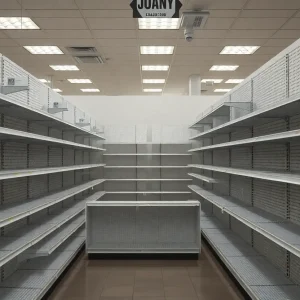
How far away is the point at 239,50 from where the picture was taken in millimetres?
7488

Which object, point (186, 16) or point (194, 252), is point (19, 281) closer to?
point (194, 252)

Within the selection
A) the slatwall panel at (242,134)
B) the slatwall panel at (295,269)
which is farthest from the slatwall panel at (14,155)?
the slatwall panel at (295,269)

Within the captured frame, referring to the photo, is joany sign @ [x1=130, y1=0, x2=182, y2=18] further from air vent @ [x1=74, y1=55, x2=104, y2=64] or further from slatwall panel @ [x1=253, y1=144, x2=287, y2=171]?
air vent @ [x1=74, y1=55, x2=104, y2=64]

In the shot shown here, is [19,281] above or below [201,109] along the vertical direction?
below

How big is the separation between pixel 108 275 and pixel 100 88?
25.9 feet

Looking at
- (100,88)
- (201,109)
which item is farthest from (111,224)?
(100,88)

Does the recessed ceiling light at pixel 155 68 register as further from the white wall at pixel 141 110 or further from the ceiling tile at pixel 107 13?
the ceiling tile at pixel 107 13

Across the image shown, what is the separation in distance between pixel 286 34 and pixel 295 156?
3.84 metres

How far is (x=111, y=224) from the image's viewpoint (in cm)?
536

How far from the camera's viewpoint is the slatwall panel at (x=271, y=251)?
3.79m

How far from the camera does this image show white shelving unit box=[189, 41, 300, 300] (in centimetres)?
318

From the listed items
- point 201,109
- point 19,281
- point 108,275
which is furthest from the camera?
point 201,109

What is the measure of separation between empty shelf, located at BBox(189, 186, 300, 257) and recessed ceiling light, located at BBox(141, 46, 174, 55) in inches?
151

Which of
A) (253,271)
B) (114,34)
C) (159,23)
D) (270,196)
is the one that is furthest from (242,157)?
(114,34)
